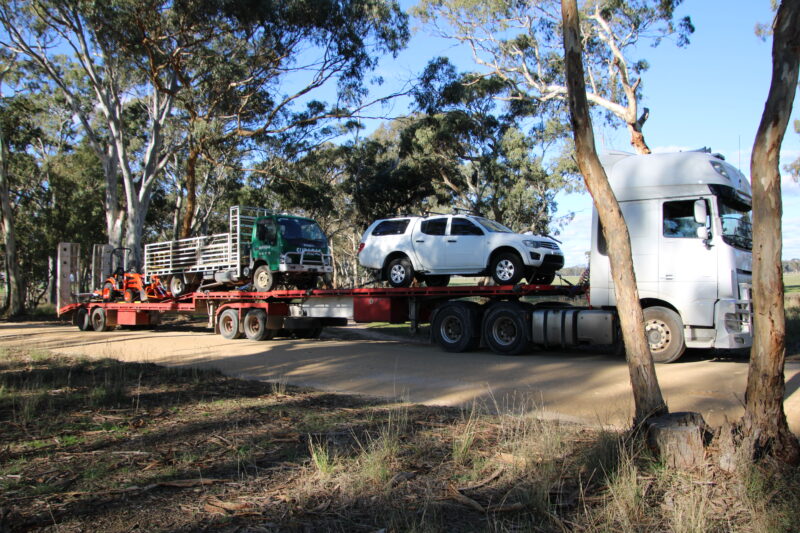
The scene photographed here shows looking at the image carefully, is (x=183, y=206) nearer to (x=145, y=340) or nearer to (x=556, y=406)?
(x=145, y=340)

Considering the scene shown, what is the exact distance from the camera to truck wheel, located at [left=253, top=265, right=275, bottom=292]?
1592 cm

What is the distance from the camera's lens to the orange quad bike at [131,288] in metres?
19.0

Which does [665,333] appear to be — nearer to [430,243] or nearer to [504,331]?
[504,331]

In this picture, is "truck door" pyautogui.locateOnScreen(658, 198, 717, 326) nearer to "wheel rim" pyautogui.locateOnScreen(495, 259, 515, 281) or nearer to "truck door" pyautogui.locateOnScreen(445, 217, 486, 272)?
"wheel rim" pyautogui.locateOnScreen(495, 259, 515, 281)

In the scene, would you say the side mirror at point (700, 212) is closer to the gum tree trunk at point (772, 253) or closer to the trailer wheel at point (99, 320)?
the gum tree trunk at point (772, 253)

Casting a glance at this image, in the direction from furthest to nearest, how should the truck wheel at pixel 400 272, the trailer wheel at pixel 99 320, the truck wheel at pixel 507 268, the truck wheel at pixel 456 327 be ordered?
the trailer wheel at pixel 99 320 → the truck wheel at pixel 400 272 → the truck wheel at pixel 507 268 → the truck wheel at pixel 456 327

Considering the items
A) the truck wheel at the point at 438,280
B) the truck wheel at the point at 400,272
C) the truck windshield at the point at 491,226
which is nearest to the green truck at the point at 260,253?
the truck wheel at the point at 400,272

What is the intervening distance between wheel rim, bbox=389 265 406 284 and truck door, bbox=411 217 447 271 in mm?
434

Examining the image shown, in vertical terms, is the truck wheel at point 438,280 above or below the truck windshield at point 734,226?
below

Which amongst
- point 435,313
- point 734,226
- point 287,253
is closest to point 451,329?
point 435,313

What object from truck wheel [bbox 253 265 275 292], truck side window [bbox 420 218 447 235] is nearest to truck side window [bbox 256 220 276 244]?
truck wheel [bbox 253 265 275 292]

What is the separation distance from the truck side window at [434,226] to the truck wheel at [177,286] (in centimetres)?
894

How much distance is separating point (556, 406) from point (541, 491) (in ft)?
11.0

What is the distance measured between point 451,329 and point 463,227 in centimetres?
235
